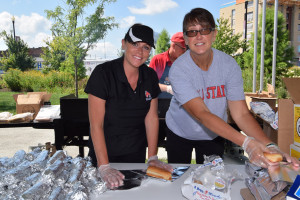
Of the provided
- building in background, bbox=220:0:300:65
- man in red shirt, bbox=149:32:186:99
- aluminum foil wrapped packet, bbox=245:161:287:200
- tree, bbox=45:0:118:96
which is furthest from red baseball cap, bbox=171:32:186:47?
building in background, bbox=220:0:300:65

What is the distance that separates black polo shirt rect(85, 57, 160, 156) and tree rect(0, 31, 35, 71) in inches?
772

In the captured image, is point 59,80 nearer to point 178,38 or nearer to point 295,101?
point 178,38

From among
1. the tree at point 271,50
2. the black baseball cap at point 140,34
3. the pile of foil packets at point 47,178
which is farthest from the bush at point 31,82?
the pile of foil packets at point 47,178

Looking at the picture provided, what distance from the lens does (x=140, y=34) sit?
1463 mm

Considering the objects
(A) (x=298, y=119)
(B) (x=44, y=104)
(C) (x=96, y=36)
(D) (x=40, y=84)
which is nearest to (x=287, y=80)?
(A) (x=298, y=119)

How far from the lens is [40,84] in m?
14.7

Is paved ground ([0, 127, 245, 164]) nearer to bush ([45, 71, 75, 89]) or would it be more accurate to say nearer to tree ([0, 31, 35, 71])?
bush ([45, 71, 75, 89])

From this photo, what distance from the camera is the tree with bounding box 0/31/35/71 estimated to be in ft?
61.9

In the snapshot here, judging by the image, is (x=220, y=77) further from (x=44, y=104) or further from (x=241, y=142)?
(x=44, y=104)

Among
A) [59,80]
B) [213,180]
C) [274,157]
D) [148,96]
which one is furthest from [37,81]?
[274,157]

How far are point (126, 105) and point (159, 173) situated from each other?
456 mm

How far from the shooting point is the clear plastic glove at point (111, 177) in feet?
3.92

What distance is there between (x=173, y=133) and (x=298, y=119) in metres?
0.83

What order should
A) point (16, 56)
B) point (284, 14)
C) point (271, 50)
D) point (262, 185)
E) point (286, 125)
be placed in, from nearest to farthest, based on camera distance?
point (262, 185), point (286, 125), point (271, 50), point (16, 56), point (284, 14)
